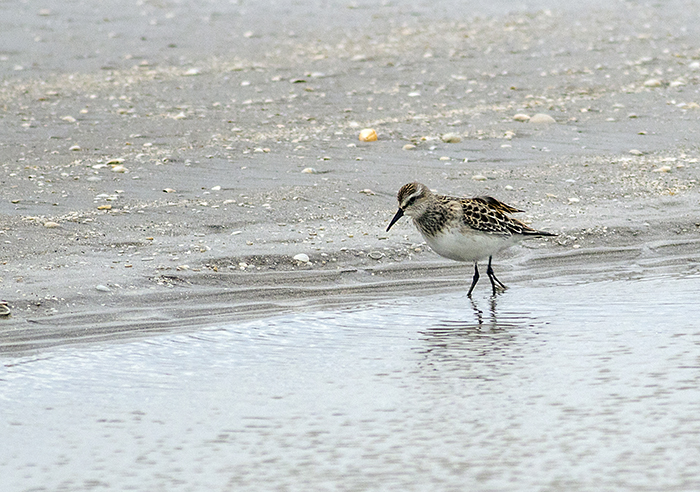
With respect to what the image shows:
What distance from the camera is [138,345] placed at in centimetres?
594

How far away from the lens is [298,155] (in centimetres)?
1025

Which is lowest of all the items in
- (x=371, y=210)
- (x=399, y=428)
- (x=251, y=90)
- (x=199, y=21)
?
(x=399, y=428)

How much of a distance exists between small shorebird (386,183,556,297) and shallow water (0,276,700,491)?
0.42 m

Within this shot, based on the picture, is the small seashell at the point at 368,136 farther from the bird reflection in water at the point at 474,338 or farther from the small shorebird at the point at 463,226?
the bird reflection in water at the point at 474,338

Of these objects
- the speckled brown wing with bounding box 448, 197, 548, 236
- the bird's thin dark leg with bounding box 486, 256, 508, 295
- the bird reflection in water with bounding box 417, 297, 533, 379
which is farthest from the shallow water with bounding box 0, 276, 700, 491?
the speckled brown wing with bounding box 448, 197, 548, 236

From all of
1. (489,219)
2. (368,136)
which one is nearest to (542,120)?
(368,136)

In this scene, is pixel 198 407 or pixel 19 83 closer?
pixel 198 407

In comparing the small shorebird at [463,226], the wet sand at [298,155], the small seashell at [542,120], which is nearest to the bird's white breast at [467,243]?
the small shorebird at [463,226]

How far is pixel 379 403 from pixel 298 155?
5339 millimetres

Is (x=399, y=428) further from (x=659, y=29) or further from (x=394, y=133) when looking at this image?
(x=659, y=29)

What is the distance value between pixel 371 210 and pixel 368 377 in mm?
3387

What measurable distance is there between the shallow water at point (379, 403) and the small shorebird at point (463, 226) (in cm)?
42

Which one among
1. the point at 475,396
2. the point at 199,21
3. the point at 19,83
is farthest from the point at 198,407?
the point at 199,21

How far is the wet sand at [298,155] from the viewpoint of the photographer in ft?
23.6
